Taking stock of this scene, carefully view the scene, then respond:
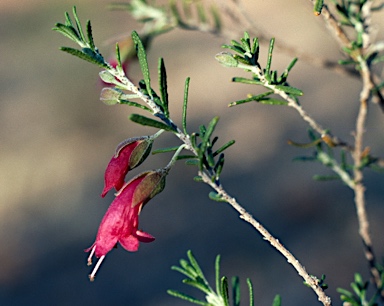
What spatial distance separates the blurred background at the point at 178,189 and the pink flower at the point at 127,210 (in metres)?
3.56

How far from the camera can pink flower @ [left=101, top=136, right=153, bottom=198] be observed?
2.55ft

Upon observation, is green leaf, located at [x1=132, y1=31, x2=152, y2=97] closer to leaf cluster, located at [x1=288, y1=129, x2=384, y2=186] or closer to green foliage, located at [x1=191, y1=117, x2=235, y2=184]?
green foliage, located at [x1=191, y1=117, x2=235, y2=184]

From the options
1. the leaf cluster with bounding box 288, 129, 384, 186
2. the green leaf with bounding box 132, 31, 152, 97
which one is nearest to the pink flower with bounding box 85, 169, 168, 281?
the green leaf with bounding box 132, 31, 152, 97

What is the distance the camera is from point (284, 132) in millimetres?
6160

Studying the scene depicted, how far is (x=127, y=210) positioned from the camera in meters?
0.81

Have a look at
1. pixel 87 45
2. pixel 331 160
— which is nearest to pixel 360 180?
pixel 331 160

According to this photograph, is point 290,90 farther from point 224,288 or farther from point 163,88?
point 224,288

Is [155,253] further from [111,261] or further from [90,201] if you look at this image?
[90,201]

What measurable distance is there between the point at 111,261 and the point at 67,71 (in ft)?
13.2

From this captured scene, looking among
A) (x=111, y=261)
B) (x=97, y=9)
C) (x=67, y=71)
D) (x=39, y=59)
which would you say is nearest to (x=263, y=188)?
(x=111, y=261)

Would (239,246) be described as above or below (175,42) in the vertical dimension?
below

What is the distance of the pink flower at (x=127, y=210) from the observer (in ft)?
2.59

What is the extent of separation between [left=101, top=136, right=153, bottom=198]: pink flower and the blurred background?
11.8ft

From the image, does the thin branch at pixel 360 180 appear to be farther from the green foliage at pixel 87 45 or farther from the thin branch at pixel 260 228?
the green foliage at pixel 87 45
